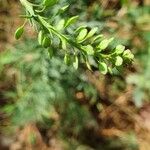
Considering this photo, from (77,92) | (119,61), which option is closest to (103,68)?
(119,61)

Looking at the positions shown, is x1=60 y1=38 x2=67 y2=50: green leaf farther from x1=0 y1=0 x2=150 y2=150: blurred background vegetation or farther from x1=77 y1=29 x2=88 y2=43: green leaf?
x1=0 y1=0 x2=150 y2=150: blurred background vegetation

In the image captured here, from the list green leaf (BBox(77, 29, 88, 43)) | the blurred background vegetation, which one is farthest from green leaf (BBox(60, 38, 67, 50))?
the blurred background vegetation

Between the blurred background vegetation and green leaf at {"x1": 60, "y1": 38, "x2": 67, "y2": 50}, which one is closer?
green leaf at {"x1": 60, "y1": 38, "x2": 67, "y2": 50}

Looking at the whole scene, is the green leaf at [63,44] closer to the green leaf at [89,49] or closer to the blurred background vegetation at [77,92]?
the green leaf at [89,49]

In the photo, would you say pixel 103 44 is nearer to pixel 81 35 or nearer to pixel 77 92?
pixel 81 35

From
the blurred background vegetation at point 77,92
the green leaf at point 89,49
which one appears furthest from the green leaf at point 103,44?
the blurred background vegetation at point 77,92

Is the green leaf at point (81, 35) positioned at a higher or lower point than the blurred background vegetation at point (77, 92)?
higher

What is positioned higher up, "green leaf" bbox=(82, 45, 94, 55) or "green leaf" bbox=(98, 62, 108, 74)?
"green leaf" bbox=(82, 45, 94, 55)

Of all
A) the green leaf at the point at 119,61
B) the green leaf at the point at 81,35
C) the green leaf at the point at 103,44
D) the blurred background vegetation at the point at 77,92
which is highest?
the green leaf at the point at 81,35

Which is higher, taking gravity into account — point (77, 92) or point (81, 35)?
point (81, 35)
